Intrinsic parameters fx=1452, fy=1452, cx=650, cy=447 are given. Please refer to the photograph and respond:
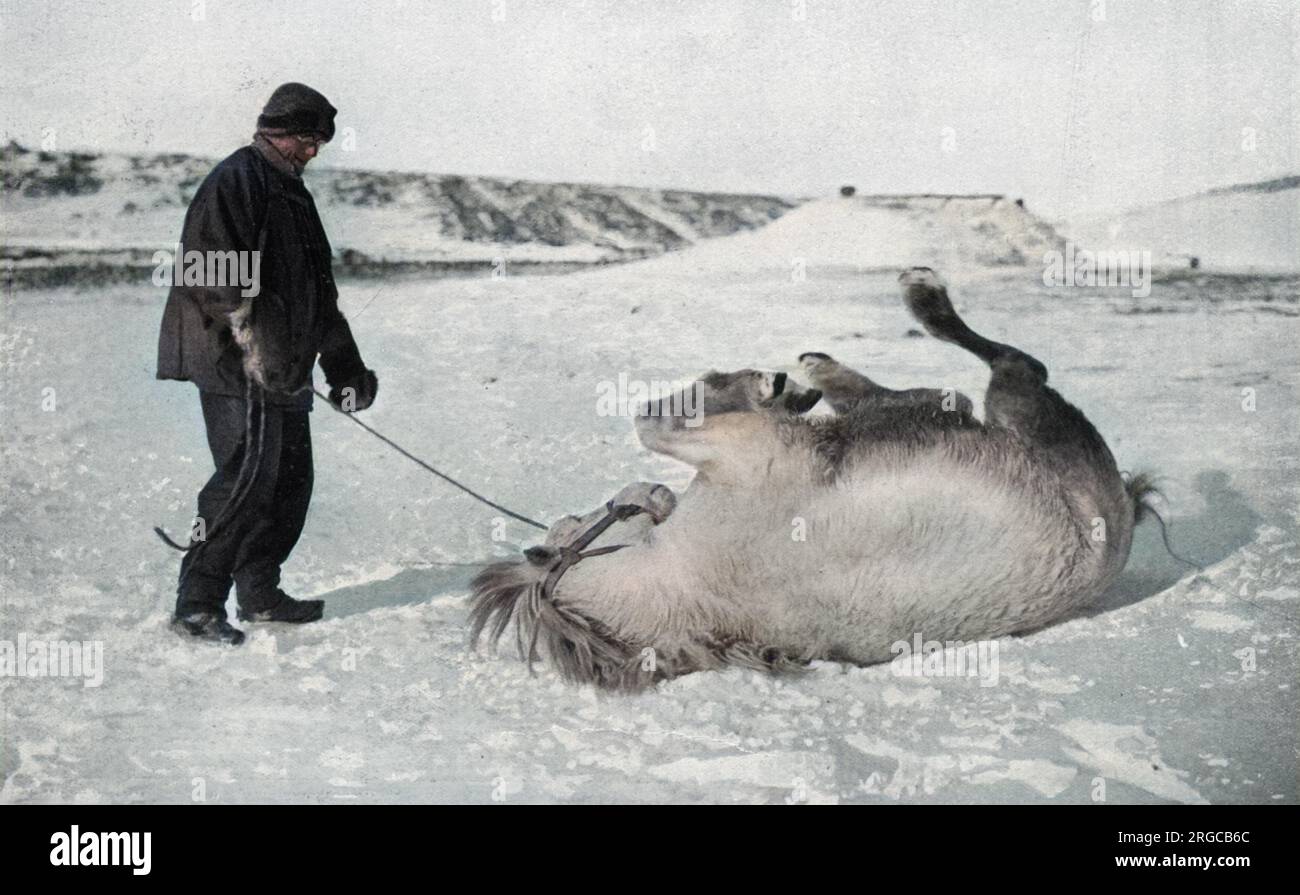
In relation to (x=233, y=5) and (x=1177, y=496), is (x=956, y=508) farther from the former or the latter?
(x=233, y=5)

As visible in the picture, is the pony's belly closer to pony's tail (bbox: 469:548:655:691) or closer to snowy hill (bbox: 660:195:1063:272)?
pony's tail (bbox: 469:548:655:691)

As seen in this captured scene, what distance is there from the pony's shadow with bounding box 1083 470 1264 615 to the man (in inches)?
98.4

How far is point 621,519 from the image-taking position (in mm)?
4234

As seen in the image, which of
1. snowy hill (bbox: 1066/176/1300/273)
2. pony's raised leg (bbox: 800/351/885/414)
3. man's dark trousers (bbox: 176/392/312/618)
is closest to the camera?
man's dark trousers (bbox: 176/392/312/618)

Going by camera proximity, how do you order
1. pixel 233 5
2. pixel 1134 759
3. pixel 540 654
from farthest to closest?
1. pixel 233 5
2. pixel 540 654
3. pixel 1134 759

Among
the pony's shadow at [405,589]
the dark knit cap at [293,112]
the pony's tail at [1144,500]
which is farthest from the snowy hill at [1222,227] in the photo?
the dark knit cap at [293,112]

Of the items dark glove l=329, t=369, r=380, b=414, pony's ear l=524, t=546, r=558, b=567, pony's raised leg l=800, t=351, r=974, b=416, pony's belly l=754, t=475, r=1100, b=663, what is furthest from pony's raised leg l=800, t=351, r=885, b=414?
dark glove l=329, t=369, r=380, b=414

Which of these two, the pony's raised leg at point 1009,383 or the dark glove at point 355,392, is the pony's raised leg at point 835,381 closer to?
the pony's raised leg at point 1009,383

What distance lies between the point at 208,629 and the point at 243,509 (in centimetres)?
37

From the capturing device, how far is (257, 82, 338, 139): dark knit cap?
167 inches

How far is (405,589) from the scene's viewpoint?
4.57 metres

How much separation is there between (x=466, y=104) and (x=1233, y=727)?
305 cm

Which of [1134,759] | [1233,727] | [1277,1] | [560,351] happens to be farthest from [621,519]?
[1277,1]

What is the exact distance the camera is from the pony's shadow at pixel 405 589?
4.47 meters
